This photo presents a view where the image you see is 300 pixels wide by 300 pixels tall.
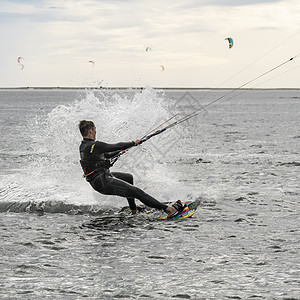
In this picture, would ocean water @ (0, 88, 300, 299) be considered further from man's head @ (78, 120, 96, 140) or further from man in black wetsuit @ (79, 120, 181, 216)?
man's head @ (78, 120, 96, 140)

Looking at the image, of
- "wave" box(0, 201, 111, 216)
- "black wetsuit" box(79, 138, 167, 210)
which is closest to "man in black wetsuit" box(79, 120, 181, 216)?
"black wetsuit" box(79, 138, 167, 210)

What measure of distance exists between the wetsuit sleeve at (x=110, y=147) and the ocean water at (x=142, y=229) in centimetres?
163

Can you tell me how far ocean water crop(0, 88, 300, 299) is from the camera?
725 centimetres

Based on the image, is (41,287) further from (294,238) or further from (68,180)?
(68,180)

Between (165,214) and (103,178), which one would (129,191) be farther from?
(165,214)

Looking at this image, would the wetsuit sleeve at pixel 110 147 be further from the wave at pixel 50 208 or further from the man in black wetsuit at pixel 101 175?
the wave at pixel 50 208

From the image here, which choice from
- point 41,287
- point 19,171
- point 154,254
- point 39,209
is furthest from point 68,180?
point 41,287

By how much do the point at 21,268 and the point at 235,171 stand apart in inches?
484

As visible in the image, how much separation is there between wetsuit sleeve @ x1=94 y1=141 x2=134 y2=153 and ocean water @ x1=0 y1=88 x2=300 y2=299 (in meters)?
1.63

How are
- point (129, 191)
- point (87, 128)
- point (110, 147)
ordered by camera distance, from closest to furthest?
point (110, 147), point (87, 128), point (129, 191)

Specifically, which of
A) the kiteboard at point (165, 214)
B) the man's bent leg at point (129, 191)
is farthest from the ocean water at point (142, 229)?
the man's bent leg at point (129, 191)

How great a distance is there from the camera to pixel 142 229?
10375 mm

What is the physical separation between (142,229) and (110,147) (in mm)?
1865

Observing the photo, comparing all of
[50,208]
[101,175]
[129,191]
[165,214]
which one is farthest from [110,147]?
[50,208]
